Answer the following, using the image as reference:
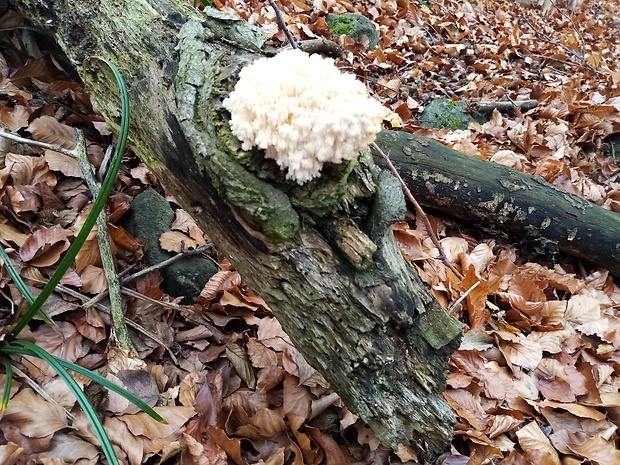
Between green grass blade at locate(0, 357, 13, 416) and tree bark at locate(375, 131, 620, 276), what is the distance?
2.42m

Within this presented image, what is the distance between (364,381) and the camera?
1.54 meters

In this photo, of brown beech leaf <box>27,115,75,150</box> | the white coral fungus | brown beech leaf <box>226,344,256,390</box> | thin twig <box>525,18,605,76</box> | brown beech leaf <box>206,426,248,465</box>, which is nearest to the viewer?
the white coral fungus

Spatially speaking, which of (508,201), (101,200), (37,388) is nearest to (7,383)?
(37,388)

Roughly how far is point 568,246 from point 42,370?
3.19 metres

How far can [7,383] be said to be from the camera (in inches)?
60.9

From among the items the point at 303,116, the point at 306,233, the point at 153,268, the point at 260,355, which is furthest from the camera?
the point at 153,268

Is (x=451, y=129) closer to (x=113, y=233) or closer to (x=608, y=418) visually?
(x=608, y=418)

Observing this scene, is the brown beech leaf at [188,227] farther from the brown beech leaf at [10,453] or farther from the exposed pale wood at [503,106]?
the exposed pale wood at [503,106]

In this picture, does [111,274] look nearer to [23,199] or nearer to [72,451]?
[23,199]

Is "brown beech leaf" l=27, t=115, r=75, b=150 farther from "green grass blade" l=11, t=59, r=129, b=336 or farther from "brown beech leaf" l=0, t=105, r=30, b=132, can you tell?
"green grass blade" l=11, t=59, r=129, b=336

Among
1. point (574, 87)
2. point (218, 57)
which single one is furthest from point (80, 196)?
point (574, 87)

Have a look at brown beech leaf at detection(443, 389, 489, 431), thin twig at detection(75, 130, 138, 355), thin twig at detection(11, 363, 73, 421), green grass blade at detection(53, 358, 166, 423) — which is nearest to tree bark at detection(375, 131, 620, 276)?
brown beech leaf at detection(443, 389, 489, 431)

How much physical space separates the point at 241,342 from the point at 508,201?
6.85ft

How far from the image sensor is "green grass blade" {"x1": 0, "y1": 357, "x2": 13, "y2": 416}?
1489 millimetres
